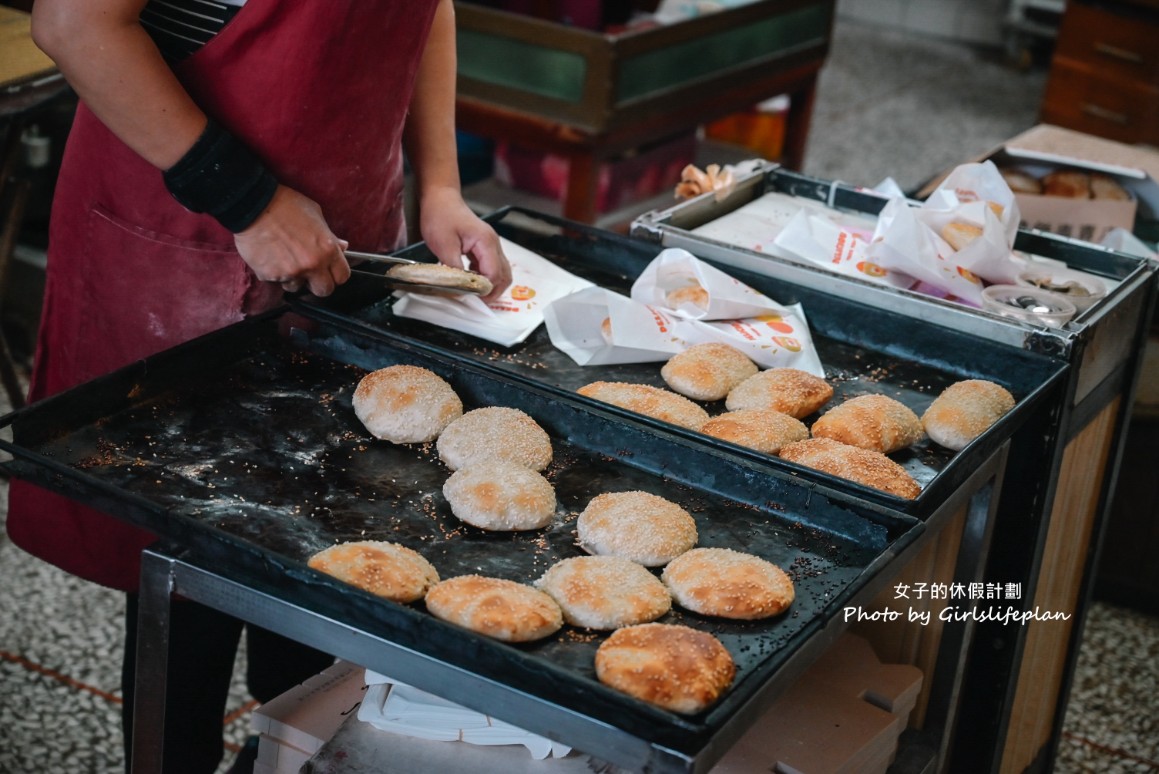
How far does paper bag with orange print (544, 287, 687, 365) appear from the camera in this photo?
1.72 m

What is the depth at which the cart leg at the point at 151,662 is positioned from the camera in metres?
1.18

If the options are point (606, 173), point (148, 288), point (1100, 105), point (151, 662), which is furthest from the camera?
point (1100, 105)

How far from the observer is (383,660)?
1068 mm

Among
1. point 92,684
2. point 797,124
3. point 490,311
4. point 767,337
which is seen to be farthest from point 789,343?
point 797,124

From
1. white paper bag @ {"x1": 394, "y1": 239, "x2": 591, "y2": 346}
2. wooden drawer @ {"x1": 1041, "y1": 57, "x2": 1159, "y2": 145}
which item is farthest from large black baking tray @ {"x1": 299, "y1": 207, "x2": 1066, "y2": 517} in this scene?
wooden drawer @ {"x1": 1041, "y1": 57, "x2": 1159, "y2": 145}

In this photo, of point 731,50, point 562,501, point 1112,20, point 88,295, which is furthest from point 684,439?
point 1112,20

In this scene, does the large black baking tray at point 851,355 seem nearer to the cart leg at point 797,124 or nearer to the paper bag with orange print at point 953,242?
the paper bag with orange print at point 953,242

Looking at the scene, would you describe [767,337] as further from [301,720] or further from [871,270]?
[301,720]

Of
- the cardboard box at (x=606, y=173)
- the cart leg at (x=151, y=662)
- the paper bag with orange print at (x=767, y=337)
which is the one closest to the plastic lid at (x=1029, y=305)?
the paper bag with orange print at (x=767, y=337)

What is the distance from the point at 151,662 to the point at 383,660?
32 centimetres

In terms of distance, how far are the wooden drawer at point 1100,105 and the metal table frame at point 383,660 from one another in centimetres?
458

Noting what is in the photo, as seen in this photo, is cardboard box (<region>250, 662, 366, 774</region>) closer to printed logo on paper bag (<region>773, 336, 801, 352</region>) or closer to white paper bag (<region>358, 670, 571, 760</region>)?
white paper bag (<region>358, 670, 571, 760</region>)

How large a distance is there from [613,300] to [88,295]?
2.40ft

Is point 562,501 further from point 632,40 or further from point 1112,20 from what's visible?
point 1112,20
